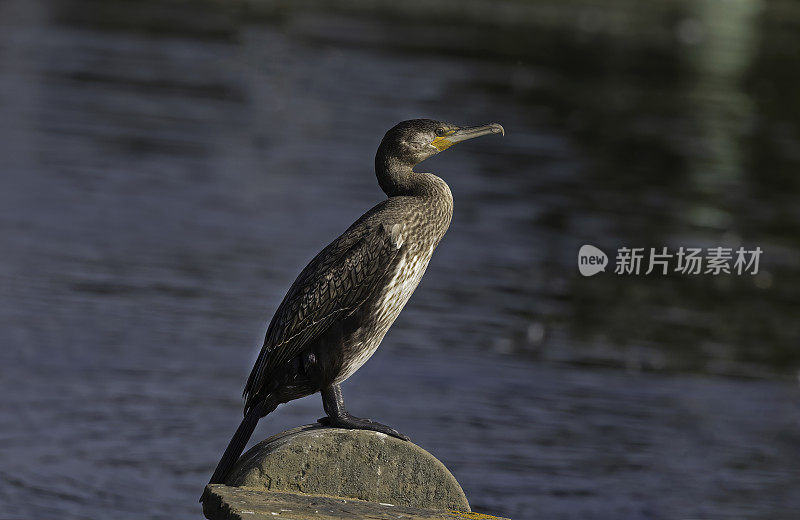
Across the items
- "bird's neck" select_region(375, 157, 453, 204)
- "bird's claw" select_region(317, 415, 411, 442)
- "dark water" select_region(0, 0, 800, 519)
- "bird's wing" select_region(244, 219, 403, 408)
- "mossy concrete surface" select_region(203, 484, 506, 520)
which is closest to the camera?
"mossy concrete surface" select_region(203, 484, 506, 520)

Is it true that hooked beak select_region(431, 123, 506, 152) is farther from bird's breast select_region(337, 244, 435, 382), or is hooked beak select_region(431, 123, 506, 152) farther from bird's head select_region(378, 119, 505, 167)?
bird's breast select_region(337, 244, 435, 382)

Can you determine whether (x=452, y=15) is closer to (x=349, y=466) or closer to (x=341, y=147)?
(x=341, y=147)

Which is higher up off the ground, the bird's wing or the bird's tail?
the bird's wing

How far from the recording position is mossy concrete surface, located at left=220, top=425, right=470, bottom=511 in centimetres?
→ 629

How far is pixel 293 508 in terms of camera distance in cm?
595

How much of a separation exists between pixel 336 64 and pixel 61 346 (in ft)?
67.8

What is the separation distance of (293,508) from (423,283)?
978 cm

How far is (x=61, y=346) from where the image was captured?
12.6 meters

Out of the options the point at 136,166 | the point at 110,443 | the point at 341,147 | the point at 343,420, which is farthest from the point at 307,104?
the point at 343,420

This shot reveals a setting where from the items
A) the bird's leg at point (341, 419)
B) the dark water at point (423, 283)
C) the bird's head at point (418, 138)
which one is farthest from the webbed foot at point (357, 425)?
the dark water at point (423, 283)

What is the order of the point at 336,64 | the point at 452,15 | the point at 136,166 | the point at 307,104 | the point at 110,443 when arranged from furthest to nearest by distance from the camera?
the point at 452,15, the point at 336,64, the point at 307,104, the point at 136,166, the point at 110,443

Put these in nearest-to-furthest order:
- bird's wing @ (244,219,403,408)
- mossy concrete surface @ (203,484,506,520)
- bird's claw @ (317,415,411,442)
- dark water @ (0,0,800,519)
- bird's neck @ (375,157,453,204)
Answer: mossy concrete surface @ (203,484,506,520)
bird's wing @ (244,219,403,408)
bird's neck @ (375,157,453,204)
bird's claw @ (317,415,411,442)
dark water @ (0,0,800,519)

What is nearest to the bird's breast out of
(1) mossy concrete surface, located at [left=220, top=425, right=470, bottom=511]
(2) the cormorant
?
(2) the cormorant

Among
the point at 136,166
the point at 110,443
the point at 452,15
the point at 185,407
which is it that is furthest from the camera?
the point at 452,15
